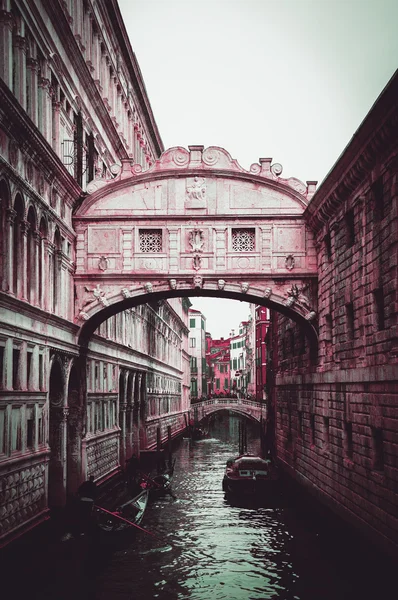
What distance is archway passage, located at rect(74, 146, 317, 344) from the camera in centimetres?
2244

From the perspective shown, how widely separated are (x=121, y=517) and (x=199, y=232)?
26.0 ft

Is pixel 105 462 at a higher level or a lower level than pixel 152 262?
lower

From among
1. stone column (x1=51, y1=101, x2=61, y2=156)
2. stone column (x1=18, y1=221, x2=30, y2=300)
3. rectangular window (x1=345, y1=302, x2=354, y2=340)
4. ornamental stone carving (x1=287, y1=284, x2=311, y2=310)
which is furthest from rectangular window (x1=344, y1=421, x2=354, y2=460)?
stone column (x1=51, y1=101, x2=61, y2=156)

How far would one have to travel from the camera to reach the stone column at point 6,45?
51.7ft

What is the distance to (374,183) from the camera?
16422mm

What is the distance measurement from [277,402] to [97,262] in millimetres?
12576

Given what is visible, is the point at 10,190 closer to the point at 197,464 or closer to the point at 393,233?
the point at 393,233

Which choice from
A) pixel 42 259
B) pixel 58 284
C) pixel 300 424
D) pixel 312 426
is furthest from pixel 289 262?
pixel 42 259

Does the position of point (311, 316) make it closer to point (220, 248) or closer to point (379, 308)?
point (220, 248)

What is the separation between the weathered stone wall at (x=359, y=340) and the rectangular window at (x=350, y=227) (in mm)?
23

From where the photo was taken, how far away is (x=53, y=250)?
66.1ft

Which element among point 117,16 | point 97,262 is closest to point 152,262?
point 97,262

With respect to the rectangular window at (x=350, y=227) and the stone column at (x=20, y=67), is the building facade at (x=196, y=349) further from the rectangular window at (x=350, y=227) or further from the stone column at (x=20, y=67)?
the stone column at (x=20, y=67)

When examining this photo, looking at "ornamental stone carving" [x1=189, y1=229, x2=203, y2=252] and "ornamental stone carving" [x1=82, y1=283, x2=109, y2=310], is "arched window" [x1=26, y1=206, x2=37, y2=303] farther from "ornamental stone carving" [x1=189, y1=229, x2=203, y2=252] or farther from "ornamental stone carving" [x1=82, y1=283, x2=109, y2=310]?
"ornamental stone carving" [x1=189, y1=229, x2=203, y2=252]
